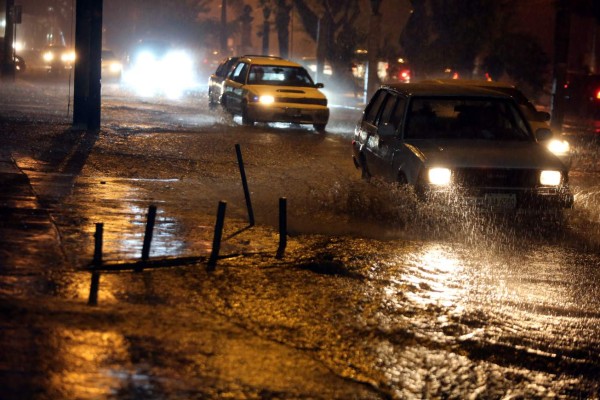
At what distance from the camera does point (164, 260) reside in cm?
866

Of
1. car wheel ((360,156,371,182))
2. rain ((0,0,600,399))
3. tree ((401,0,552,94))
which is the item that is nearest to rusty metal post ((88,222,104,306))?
rain ((0,0,600,399))

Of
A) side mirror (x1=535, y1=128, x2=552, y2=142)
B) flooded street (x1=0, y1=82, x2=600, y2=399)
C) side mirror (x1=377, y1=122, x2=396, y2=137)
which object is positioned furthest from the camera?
side mirror (x1=535, y1=128, x2=552, y2=142)

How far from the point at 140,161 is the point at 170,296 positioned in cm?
854

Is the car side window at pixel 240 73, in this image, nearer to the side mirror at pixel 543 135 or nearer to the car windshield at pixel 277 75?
the car windshield at pixel 277 75

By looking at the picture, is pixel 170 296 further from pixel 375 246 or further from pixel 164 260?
pixel 375 246

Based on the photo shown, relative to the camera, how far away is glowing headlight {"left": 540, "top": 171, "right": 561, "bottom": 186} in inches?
→ 425

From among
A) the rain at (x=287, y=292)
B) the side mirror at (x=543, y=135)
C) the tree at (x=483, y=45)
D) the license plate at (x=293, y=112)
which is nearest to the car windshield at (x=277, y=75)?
the license plate at (x=293, y=112)

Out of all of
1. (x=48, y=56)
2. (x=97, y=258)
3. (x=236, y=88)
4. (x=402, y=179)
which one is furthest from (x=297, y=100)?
(x=48, y=56)

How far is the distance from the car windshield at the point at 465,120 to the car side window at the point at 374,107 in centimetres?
103

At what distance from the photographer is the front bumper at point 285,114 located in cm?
2295

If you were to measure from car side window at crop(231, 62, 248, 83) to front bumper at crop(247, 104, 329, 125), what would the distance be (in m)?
1.51

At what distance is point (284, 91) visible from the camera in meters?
23.2

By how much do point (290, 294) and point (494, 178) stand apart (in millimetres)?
3697

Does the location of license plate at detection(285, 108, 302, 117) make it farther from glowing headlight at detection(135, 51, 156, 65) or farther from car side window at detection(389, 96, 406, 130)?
glowing headlight at detection(135, 51, 156, 65)
